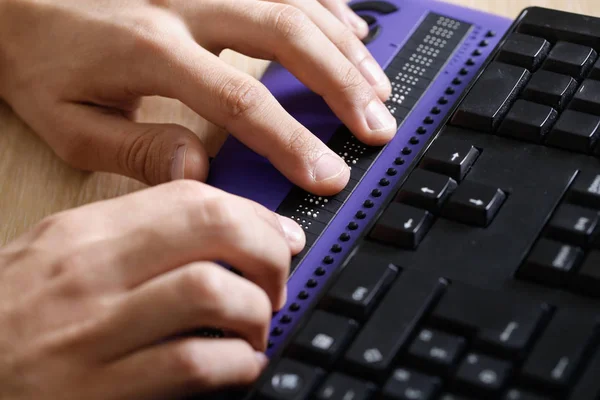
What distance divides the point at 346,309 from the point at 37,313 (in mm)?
209

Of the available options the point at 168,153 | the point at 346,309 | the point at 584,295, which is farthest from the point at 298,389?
the point at 168,153

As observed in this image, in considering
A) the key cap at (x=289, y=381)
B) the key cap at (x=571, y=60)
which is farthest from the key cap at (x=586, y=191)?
the key cap at (x=289, y=381)

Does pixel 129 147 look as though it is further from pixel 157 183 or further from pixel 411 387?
pixel 411 387

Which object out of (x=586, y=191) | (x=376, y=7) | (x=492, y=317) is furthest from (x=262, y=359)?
(x=376, y=7)

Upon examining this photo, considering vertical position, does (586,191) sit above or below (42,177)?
above

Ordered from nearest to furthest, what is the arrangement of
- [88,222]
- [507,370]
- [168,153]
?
1. [507,370]
2. [88,222]
3. [168,153]

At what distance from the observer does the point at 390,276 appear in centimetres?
52

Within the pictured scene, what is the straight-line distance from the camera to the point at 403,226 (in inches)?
21.5

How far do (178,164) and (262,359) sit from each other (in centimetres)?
23

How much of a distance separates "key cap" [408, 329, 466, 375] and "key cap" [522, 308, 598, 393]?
0.04m

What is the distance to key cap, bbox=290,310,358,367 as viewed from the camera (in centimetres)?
48

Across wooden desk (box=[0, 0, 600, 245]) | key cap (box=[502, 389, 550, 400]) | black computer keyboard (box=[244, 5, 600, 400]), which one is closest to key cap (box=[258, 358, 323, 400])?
black computer keyboard (box=[244, 5, 600, 400])

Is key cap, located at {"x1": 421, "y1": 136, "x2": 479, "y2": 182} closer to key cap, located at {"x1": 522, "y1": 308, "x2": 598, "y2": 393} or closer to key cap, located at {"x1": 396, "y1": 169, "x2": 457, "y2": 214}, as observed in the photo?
key cap, located at {"x1": 396, "y1": 169, "x2": 457, "y2": 214}

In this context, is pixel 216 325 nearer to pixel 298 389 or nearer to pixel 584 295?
pixel 298 389
